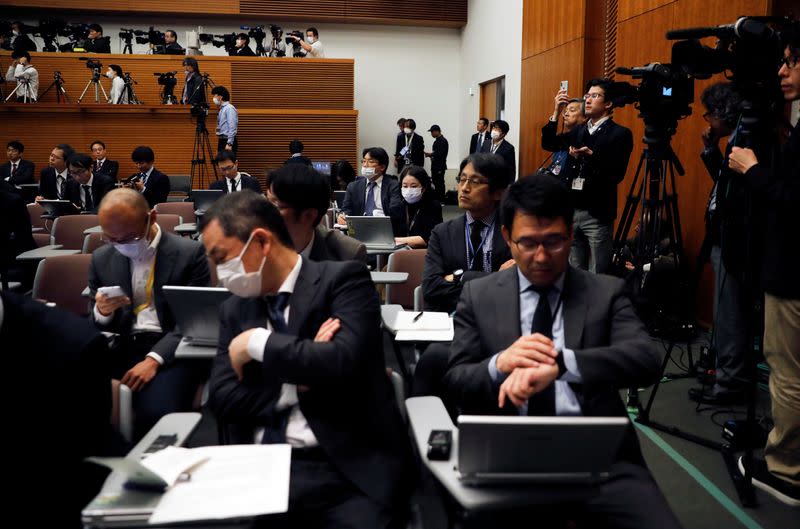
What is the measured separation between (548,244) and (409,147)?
11137mm

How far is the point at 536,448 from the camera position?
126 centimetres

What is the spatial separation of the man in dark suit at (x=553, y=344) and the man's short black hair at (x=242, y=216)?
1.97 ft

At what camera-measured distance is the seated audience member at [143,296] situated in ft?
8.07

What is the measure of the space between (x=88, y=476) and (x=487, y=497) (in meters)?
0.92

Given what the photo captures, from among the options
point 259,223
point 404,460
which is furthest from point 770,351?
point 259,223

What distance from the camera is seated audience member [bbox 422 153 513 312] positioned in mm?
2977

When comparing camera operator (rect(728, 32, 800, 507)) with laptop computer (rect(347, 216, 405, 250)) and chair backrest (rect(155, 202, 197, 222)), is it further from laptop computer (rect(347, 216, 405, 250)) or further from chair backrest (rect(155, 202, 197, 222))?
chair backrest (rect(155, 202, 197, 222))

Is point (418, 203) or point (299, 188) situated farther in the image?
point (418, 203)

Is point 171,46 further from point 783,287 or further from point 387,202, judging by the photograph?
point 783,287

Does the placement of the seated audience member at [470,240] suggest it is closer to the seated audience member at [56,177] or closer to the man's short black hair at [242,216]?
the man's short black hair at [242,216]

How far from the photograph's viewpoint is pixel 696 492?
2.60 m

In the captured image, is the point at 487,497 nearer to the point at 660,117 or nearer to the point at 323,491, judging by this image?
the point at 323,491

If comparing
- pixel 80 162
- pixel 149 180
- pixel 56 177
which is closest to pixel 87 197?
pixel 80 162

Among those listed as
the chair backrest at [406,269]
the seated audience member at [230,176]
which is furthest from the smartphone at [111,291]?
the seated audience member at [230,176]
